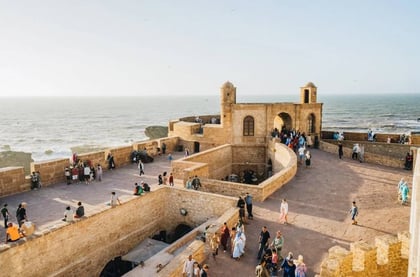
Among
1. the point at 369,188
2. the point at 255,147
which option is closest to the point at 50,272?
the point at 369,188

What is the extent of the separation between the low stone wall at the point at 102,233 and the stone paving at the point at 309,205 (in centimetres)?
81

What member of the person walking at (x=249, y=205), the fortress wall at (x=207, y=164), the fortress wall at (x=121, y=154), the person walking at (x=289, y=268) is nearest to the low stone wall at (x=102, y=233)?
the person walking at (x=249, y=205)

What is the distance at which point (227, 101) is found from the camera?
24.2 m

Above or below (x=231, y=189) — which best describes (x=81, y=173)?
above

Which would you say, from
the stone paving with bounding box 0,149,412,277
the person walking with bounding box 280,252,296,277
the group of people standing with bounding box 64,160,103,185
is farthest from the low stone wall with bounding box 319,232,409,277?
the group of people standing with bounding box 64,160,103,185

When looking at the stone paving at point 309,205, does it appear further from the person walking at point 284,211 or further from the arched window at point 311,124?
the arched window at point 311,124

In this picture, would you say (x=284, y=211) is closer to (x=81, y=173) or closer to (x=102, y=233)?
(x=102, y=233)

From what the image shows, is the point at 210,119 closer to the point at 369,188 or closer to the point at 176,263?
the point at 369,188

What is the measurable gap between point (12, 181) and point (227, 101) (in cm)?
1440

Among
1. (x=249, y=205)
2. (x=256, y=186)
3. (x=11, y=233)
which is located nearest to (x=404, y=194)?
(x=256, y=186)

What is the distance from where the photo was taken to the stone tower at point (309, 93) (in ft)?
87.4

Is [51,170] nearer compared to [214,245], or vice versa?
[214,245]

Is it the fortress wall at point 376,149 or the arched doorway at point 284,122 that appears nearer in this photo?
the fortress wall at point 376,149

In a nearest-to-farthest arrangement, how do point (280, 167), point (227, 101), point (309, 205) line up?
point (309, 205)
point (280, 167)
point (227, 101)
